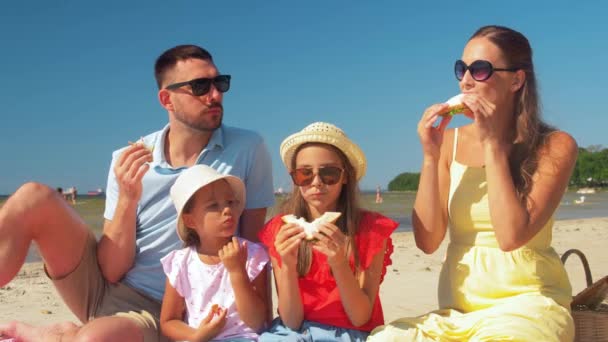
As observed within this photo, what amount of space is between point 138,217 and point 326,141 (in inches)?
68.0

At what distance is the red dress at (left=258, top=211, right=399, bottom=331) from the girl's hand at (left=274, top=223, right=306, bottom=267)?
17 cm

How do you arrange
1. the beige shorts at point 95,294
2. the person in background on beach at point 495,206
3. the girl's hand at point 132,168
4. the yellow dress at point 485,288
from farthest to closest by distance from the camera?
1. the beige shorts at point 95,294
2. the girl's hand at point 132,168
3. the person in background on beach at point 495,206
4. the yellow dress at point 485,288

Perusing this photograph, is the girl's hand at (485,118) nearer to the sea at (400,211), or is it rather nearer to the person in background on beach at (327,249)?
the person in background on beach at (327,249)

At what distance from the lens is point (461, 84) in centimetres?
351

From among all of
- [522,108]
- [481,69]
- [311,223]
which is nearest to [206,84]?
[311,223]

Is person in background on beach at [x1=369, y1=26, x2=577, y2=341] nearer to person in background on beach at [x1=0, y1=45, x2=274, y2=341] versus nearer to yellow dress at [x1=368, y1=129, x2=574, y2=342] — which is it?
yellow dress at [x1=368, y1=129, x2=574, y2=342]

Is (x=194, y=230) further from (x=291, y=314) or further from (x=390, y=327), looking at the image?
(x=390, y=327)

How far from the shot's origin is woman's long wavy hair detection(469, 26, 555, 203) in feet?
11.2

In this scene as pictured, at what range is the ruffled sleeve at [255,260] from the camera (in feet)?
12.5

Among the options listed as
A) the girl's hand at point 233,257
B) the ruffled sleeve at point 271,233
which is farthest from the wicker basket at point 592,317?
the girl's hand at point 233,257

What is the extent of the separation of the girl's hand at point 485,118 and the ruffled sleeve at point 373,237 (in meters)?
0.75

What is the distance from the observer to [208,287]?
377cm

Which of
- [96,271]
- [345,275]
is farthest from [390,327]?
[96,271]

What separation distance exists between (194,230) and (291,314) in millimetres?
996
